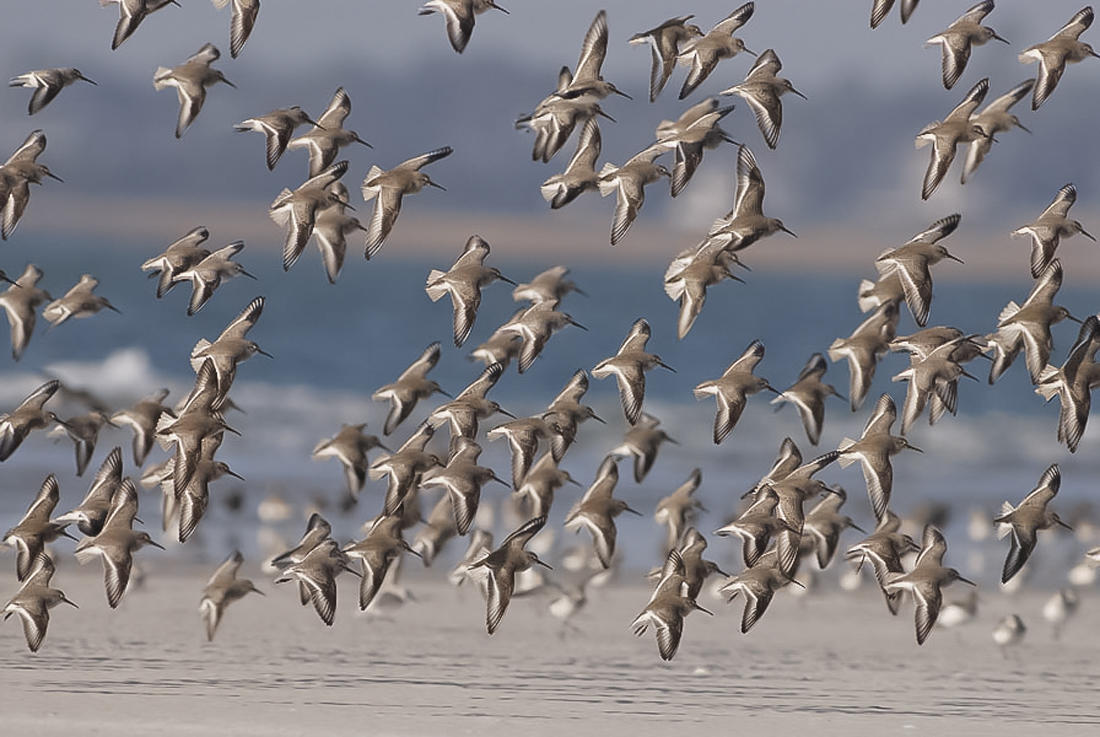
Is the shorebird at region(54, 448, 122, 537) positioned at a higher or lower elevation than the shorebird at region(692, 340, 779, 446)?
lower

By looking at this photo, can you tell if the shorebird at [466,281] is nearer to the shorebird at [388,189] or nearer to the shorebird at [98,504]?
the shorebird at [388,189]

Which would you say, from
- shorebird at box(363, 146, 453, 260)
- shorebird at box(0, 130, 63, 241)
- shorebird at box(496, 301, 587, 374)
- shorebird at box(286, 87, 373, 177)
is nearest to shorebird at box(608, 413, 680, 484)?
shorebird at box(496, 301, 587, 374)

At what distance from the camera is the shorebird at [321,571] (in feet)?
24.5

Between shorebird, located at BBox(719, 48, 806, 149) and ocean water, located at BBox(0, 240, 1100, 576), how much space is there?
6.68 feet

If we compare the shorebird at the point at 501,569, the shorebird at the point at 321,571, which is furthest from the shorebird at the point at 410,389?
the shorebird at the point at 501,569

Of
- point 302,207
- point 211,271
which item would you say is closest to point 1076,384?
point 302,207

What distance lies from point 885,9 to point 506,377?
23750mm

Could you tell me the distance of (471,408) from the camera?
7.58 m

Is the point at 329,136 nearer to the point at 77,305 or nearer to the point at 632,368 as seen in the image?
the point at 77,305

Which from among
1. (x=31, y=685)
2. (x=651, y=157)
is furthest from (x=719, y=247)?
(x=31, y=685)

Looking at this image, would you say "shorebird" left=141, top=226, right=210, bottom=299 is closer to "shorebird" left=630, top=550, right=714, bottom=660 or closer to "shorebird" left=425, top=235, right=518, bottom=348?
"shorebird" left=425, top=235, right=518, bottom=348

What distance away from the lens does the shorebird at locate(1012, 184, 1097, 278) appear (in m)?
7.27

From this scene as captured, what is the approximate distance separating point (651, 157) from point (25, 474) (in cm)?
979

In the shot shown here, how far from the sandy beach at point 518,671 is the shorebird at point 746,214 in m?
2.13
